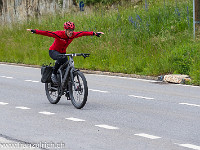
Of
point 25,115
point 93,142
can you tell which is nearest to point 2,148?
point 93,142

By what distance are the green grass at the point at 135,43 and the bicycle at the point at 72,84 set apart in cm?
521

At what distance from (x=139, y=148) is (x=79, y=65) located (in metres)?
13.9

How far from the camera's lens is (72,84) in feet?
40.1

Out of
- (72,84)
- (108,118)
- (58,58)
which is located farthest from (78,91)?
(108,118)

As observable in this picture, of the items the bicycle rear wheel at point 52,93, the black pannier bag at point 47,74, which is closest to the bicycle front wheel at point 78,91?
the bicycle rear wheel at point 52,93

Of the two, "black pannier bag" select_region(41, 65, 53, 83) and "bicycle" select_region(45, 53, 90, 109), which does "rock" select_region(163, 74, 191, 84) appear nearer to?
"bicycle" select_region(45, 53, 90, 109)

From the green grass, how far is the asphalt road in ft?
6.26

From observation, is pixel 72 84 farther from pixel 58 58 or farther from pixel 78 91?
pixel 58 58

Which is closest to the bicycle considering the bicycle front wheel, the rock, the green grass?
the bicycle front wheel

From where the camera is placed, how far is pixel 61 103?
522 inches

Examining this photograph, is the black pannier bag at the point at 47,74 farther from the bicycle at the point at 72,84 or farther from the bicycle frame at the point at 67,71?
the bicycle frame at the point at 67,71

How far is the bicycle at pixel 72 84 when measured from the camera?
38.8 feet

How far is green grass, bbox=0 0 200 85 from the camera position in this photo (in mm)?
18406

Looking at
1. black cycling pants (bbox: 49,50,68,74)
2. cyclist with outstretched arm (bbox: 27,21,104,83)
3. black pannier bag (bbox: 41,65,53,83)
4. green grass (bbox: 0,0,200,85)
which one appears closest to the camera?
cyclist with outstretched arm (bbox: 27,21,104,83)
